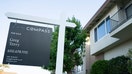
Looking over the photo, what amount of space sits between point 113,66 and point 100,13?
5.32 m

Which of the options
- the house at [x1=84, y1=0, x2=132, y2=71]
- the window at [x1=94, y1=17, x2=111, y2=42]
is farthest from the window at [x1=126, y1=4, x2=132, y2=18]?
the window at [x1=94, y1=17, x2=111, y2=42]

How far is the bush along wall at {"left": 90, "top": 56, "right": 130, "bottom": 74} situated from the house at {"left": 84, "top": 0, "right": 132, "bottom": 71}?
1.11m

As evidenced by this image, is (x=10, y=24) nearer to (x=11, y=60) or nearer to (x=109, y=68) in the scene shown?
(x=11, y=60)

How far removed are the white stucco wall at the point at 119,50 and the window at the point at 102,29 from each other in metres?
1.57

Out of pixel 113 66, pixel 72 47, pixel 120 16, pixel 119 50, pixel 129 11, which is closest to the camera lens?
pixel 113 66

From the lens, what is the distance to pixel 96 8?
14336 mm

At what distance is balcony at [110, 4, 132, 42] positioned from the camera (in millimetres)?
9510

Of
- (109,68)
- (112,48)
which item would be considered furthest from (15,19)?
(112,48)

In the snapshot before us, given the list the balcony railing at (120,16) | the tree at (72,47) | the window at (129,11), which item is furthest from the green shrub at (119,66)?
the tree at (72,47)

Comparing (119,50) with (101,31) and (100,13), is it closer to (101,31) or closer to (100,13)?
(101,31)

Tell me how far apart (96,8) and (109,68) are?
575 centimetres

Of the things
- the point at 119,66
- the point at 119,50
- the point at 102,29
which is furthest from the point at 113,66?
the point at 102,29

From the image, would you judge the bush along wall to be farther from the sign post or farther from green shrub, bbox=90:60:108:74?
the sign post

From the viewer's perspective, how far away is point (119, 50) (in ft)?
39.4
